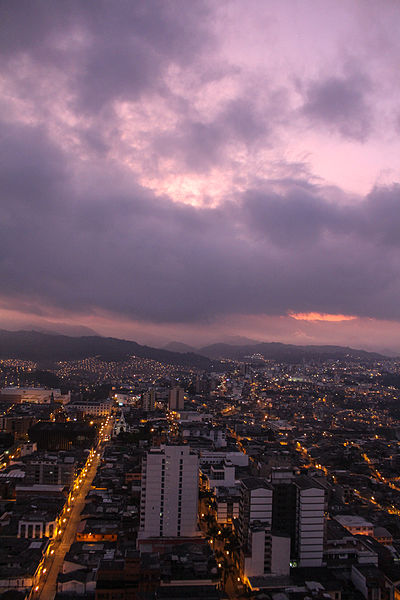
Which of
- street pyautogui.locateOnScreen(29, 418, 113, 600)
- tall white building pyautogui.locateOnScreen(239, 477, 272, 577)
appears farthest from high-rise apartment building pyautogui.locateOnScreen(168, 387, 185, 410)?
tall white building pyautogui.locateOnScreen(239, 477, 272, 577)

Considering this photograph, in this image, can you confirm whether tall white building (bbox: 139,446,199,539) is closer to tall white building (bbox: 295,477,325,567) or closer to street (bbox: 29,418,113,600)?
street (bbox: 29,418,113,600)

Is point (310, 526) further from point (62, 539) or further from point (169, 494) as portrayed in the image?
point (62, 539)

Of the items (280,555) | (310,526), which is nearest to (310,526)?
(310,526)

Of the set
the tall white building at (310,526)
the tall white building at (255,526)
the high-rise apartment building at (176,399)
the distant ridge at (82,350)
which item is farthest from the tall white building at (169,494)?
the distant ridge at (82,350)

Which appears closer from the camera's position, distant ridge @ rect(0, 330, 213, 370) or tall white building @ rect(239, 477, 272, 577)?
tall white building @ rect(239, 477, 272, 577)

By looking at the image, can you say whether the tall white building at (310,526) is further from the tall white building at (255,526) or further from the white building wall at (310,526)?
the tall white building at (255,526)

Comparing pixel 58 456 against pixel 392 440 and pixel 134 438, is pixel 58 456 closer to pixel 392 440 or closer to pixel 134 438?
pixel 134 438
